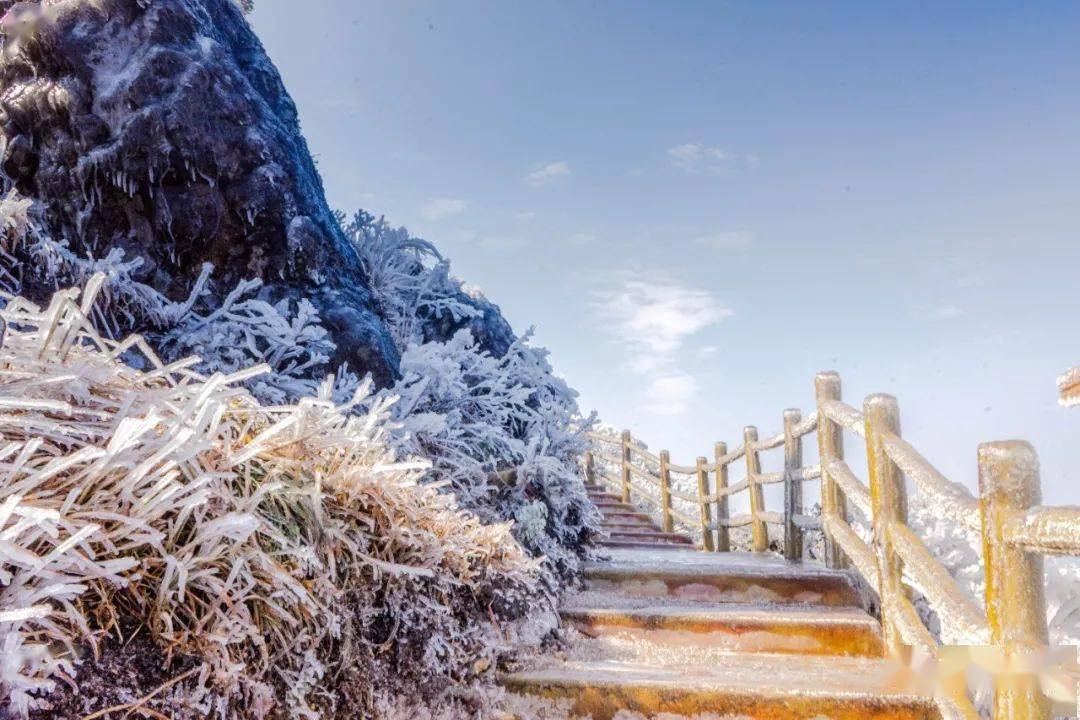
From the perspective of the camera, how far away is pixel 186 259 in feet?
11.5

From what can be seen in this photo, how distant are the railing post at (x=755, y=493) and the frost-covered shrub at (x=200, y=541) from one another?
5.43m

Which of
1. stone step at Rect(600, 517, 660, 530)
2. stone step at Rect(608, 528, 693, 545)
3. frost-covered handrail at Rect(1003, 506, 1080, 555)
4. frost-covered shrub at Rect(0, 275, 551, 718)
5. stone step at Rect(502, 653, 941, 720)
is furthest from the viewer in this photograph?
stone step at Rect(600, 517, 660, 530)

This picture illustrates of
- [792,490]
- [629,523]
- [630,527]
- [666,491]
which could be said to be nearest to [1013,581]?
[792,490]

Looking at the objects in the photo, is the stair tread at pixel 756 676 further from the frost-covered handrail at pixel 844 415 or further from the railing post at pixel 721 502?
the railing post at pixel 721 502

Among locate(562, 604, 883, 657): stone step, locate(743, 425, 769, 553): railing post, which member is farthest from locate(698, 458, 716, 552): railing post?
locate(562, 604, 883, 657): stone step

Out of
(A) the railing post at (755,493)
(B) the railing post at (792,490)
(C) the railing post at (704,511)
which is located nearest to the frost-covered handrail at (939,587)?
(B) the railing post at (792,490)

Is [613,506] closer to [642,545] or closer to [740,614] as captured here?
[642,545]

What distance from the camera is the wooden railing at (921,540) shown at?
1699 mm

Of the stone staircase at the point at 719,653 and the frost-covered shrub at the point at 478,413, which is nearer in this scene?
the stone staircase at the point at 719,653

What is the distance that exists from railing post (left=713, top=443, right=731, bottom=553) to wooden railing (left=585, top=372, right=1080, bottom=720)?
7.15 ft

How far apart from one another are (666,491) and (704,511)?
1414mm

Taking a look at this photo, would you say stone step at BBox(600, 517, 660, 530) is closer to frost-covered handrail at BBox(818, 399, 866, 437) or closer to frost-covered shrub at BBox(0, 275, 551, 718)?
frost-covered handrail at BBox(818, 399, 866, 437)

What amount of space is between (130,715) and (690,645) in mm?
2743

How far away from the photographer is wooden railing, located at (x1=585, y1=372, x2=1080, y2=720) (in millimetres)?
1699
